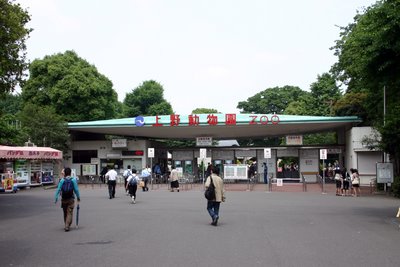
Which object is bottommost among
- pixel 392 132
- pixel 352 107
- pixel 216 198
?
pixel 216 198

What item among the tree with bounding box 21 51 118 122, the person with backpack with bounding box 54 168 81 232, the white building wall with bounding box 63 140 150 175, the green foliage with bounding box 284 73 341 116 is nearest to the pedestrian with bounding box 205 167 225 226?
the person with backpack with bounding box 54 168 81 232

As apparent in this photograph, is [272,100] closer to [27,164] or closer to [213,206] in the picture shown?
[27,164]

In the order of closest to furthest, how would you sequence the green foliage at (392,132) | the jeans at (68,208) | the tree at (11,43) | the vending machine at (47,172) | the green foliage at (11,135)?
the jeans at (68,208), the tree at (11,43), the green foliage at (392,132), the vending machine at (47,172), the green foliage at (11,135)

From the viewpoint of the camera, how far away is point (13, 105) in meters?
71.2

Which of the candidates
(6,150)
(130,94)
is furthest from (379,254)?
(130,94)

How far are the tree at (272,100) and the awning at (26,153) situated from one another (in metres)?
38.4

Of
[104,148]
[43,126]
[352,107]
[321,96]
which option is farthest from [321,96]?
[43,126]

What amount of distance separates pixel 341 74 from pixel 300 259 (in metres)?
29.9

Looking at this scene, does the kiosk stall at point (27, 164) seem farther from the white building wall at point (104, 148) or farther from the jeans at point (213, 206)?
the jeans at point (213, 206)

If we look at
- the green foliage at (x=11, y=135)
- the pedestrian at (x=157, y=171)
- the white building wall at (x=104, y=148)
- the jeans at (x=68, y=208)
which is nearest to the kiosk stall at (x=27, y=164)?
the green foliage at (x=11, y=135)

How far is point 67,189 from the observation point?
41.8 feet

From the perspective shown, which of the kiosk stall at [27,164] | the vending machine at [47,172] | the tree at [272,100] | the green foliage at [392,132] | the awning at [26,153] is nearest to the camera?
the green foliage at [392,132]

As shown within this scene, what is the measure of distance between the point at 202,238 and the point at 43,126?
101 feet

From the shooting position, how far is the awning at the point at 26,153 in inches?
1156
